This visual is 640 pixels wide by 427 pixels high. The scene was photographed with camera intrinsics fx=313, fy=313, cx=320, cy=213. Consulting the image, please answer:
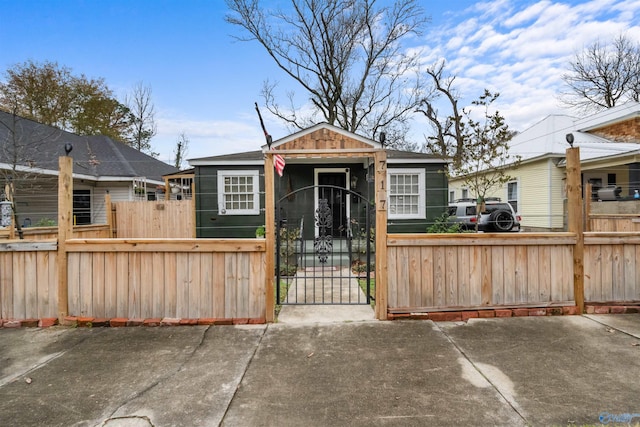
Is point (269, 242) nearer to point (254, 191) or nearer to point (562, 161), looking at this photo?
point (254, 191)

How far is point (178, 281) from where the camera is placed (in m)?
3.87

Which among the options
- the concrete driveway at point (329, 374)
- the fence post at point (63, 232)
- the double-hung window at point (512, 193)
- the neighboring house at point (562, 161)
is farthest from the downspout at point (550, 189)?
the fence post at point (63, 232)

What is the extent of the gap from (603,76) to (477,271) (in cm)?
2670

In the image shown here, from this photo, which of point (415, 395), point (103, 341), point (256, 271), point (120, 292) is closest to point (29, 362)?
point (103, 341)

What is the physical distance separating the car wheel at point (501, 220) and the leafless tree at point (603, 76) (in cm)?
1900

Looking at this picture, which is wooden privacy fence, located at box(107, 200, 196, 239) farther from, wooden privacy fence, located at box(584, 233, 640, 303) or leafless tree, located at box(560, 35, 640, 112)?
leafless tree, located at box(560, 35, 640, 112)

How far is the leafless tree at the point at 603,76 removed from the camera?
2075cm

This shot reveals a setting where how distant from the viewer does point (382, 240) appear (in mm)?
3963

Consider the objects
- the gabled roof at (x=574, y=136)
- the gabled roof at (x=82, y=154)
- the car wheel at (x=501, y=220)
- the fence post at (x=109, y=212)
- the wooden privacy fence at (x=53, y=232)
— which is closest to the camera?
the wooden privacy fence at (x=53, y=232)

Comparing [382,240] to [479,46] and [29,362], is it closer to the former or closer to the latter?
[29,362]

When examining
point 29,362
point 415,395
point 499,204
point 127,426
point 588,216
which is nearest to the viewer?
point 127,426

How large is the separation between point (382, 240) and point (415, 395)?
1.91 meters

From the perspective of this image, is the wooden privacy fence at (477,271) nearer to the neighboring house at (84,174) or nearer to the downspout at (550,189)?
the downspout at (550,189)

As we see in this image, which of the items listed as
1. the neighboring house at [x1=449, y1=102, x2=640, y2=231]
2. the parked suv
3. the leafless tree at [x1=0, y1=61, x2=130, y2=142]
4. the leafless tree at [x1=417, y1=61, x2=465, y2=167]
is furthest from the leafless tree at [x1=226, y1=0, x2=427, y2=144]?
the leafless tree at [x1=0, y1=61, x2=130, y2=142]
